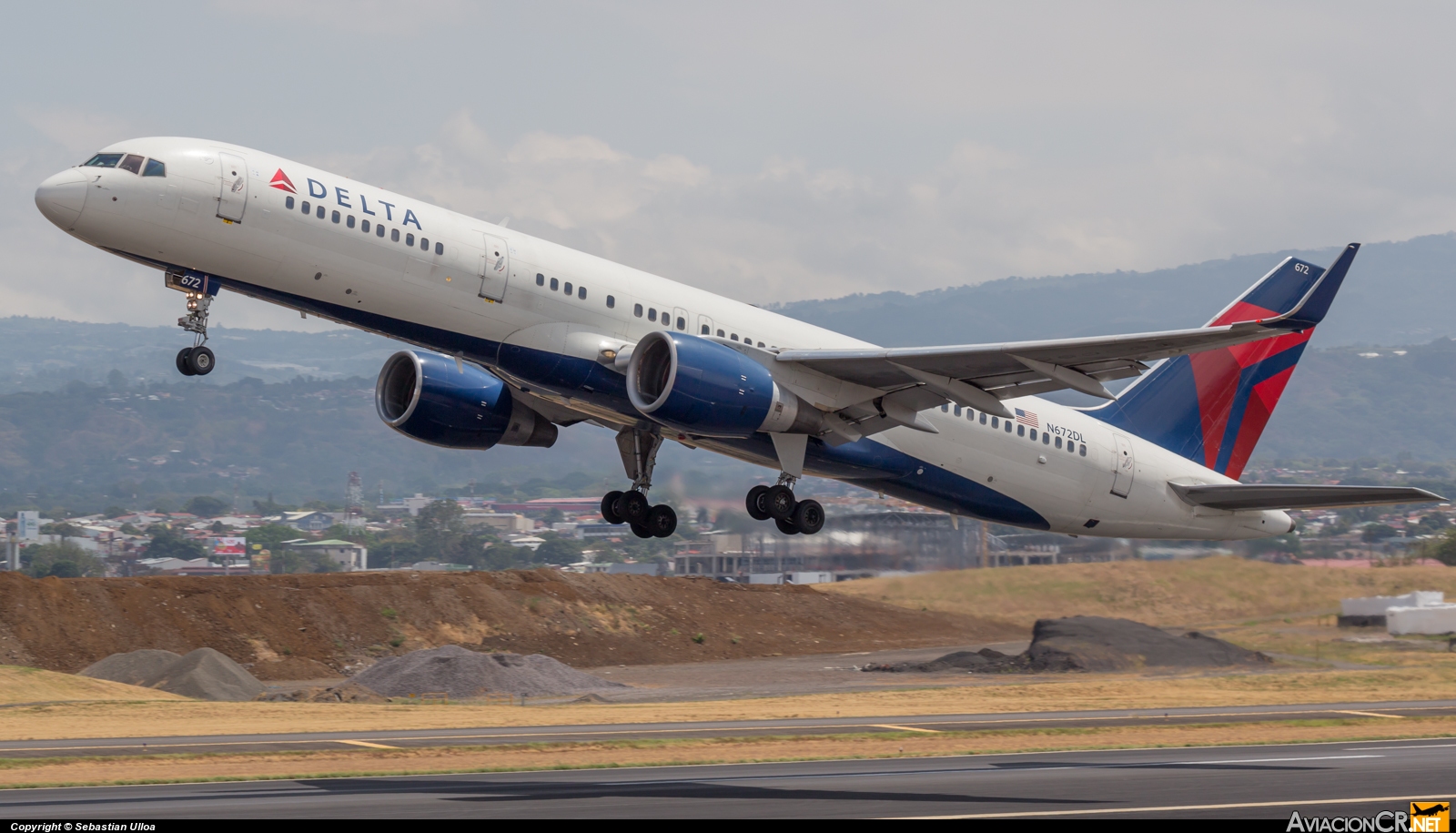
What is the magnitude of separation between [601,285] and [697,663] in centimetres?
3358

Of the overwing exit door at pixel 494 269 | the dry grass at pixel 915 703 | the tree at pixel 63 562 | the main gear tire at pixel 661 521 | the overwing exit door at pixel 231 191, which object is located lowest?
the dry grass at pixel 915 703

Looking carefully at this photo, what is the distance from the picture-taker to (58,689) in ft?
128

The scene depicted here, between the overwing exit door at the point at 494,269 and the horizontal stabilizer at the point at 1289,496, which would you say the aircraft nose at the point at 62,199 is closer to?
the overwing exit door at the point at 494,269

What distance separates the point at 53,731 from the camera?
101 ft

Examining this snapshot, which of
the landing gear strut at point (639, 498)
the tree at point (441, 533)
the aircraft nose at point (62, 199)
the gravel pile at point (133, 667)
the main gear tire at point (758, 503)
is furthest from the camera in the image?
the tree at point (441, 533)

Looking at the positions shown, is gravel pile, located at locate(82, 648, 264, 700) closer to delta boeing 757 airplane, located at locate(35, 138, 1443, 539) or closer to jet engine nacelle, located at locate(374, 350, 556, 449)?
jet engine nacelle, located at locate(374, 350, 556, 449)

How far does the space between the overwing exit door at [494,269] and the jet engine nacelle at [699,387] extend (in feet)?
9.81

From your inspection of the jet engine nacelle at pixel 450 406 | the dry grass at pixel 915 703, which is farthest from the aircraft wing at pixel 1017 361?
the dry grass at pixel 915 703

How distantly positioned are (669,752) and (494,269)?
10105 millimetres

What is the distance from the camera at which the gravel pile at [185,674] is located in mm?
41656

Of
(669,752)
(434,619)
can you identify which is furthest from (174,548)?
(669,752)

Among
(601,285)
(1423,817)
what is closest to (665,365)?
(601,285)

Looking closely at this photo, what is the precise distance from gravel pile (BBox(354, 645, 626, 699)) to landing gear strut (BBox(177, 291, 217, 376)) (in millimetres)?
17816

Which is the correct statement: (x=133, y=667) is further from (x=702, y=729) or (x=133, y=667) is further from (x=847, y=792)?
(x=847, y=792)
